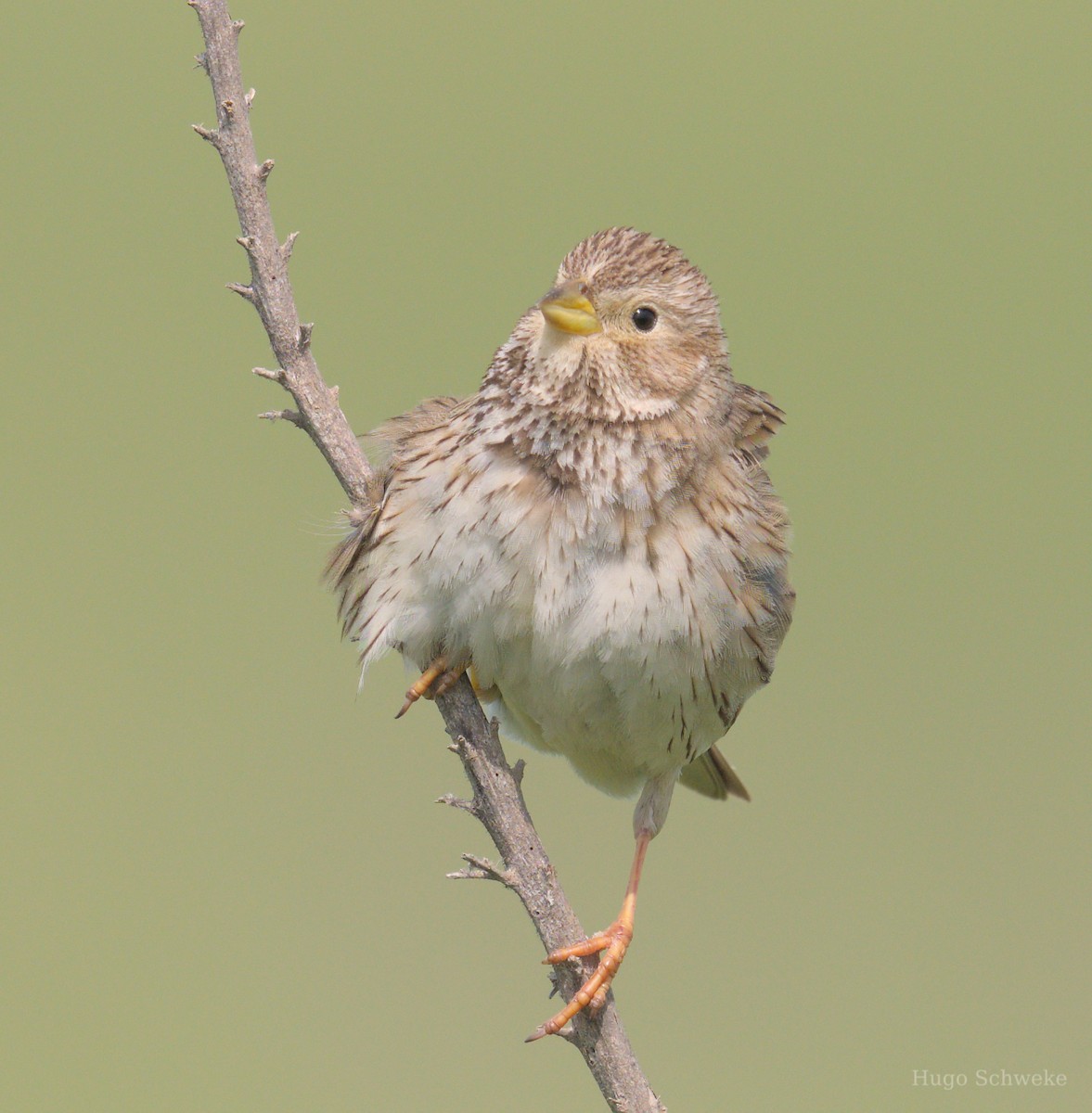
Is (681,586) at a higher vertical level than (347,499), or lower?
lower

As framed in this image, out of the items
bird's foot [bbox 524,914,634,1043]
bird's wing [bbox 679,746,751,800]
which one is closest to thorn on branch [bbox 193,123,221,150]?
bird's foot [bbox 524,914,634,1043]

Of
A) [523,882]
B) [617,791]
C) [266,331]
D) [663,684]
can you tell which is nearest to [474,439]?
[266,331]

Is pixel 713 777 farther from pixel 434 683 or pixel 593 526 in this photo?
pixel 593 526

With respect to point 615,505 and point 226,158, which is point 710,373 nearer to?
point 615,505

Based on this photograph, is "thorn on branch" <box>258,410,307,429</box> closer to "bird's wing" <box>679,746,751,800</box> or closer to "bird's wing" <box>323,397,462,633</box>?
"bird's wing" <box>323,397,462,633</box>

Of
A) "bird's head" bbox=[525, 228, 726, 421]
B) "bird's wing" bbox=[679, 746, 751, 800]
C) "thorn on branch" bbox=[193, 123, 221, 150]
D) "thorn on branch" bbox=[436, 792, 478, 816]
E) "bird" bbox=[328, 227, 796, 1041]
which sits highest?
"thorn on branch" bbox=[193, 123, 221, 150]

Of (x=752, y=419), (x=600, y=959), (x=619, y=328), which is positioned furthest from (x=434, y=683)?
(x=752, y=419)

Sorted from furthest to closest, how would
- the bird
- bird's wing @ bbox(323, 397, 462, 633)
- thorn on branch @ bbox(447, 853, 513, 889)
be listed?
bird's wing @ bbox(323, 397, 462, 633), the bird, thorn on branch @ bbox(447, 853, 513, 889)
